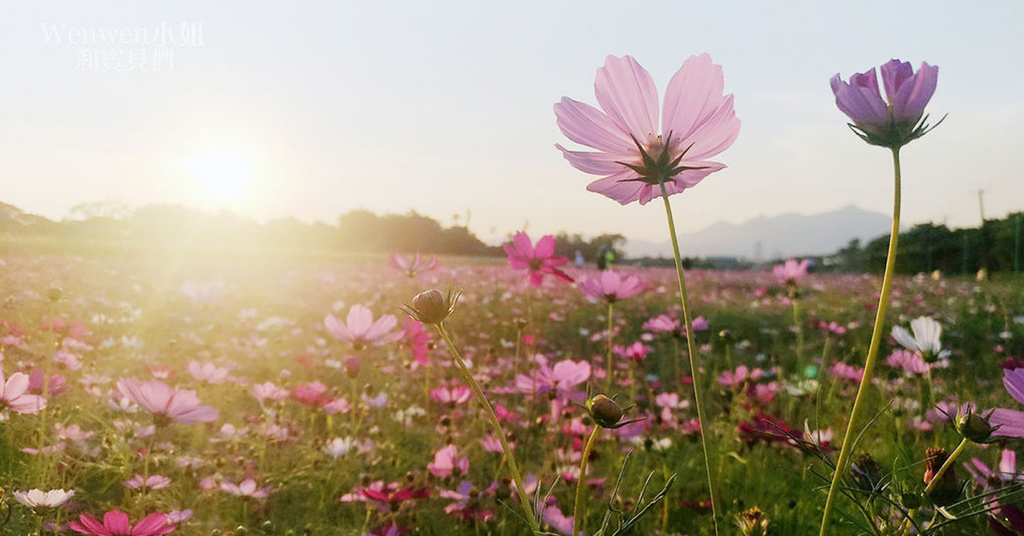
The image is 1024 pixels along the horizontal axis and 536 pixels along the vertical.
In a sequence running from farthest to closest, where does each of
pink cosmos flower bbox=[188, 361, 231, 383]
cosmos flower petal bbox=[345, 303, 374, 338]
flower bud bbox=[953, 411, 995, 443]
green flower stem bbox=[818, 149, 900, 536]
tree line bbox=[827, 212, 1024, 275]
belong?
tree line bbox=[827, 212, 1024, 275] → pink cosmos flower bbox=[188, 361, 231, 383] → cosmos flower petal bbox=[345, 303, 374, 338] → flower bud bbox=[953, 411, 995, 443] → green flower stem bbox=[818, 149, 900, 536]

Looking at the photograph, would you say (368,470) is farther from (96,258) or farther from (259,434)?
(96,258)

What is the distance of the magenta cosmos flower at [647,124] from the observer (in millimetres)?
564

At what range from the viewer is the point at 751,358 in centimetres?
412

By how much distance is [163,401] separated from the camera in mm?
1042

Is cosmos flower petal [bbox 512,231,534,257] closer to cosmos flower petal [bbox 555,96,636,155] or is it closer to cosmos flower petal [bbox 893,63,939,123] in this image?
cosmos flower petal [bbox 555,96,636,155]

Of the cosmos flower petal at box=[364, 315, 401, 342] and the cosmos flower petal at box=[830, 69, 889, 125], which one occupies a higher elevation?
the cosmos flower petal at box=[830, 69, 889, 125]

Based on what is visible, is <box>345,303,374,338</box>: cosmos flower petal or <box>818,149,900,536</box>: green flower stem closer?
<box>818,149,900,536</box>: green flower stem

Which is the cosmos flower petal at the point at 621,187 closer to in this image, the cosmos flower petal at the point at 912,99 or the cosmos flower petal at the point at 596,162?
the cosmos flower petal at the point at 596,162

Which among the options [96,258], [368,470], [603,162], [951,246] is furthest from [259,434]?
[951,246]

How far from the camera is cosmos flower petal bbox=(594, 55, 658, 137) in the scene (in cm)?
58

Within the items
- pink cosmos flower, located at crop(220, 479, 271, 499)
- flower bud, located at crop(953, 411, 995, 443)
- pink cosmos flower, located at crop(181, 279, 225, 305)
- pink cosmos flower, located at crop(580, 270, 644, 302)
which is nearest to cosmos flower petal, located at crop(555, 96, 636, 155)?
flower bud, located at crop(953, 411, 995, 443)

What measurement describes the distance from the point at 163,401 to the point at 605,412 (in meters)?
0.82

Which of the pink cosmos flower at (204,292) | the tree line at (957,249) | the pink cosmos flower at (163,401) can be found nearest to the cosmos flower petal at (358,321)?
the pink cosmos flower at (163,401)

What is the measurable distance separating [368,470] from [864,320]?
14.7 ft
